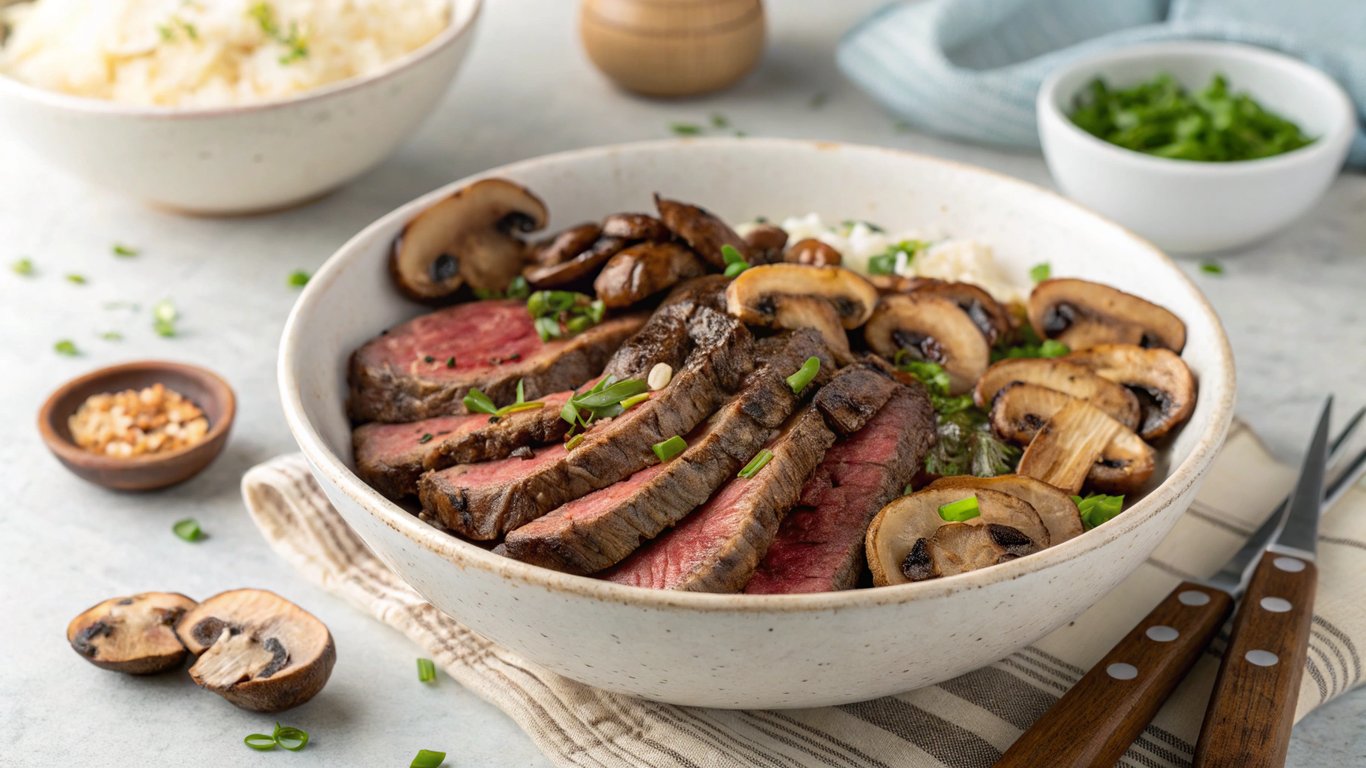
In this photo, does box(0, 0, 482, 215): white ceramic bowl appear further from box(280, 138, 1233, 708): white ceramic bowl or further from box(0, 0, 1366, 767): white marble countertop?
box(280, 138, 1233, 708): white ceramic bowl

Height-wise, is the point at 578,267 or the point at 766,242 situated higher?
the point at 578,267

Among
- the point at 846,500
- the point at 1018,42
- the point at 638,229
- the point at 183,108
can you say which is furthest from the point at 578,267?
the point at 1018,42

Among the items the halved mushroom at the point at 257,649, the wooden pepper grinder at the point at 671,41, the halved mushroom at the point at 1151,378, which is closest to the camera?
the halved mushroom at the point at 257,649

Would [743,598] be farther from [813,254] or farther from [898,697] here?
[813,254]

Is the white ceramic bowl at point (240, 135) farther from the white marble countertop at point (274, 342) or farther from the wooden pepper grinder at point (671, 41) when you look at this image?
the wooden pepper grinder at point (671, 41)

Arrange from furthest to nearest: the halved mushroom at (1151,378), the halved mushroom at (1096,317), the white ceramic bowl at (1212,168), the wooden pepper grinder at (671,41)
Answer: the wooden pepper grinder at (671,41)
the white ceramic bowl at (1212,168)
the halved mushroom at (1096,317)
the halved mushroom at (1151,378)

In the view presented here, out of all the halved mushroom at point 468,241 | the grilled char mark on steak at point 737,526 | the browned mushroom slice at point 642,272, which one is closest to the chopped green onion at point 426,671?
the grilled char mark on steak at point 737,526
